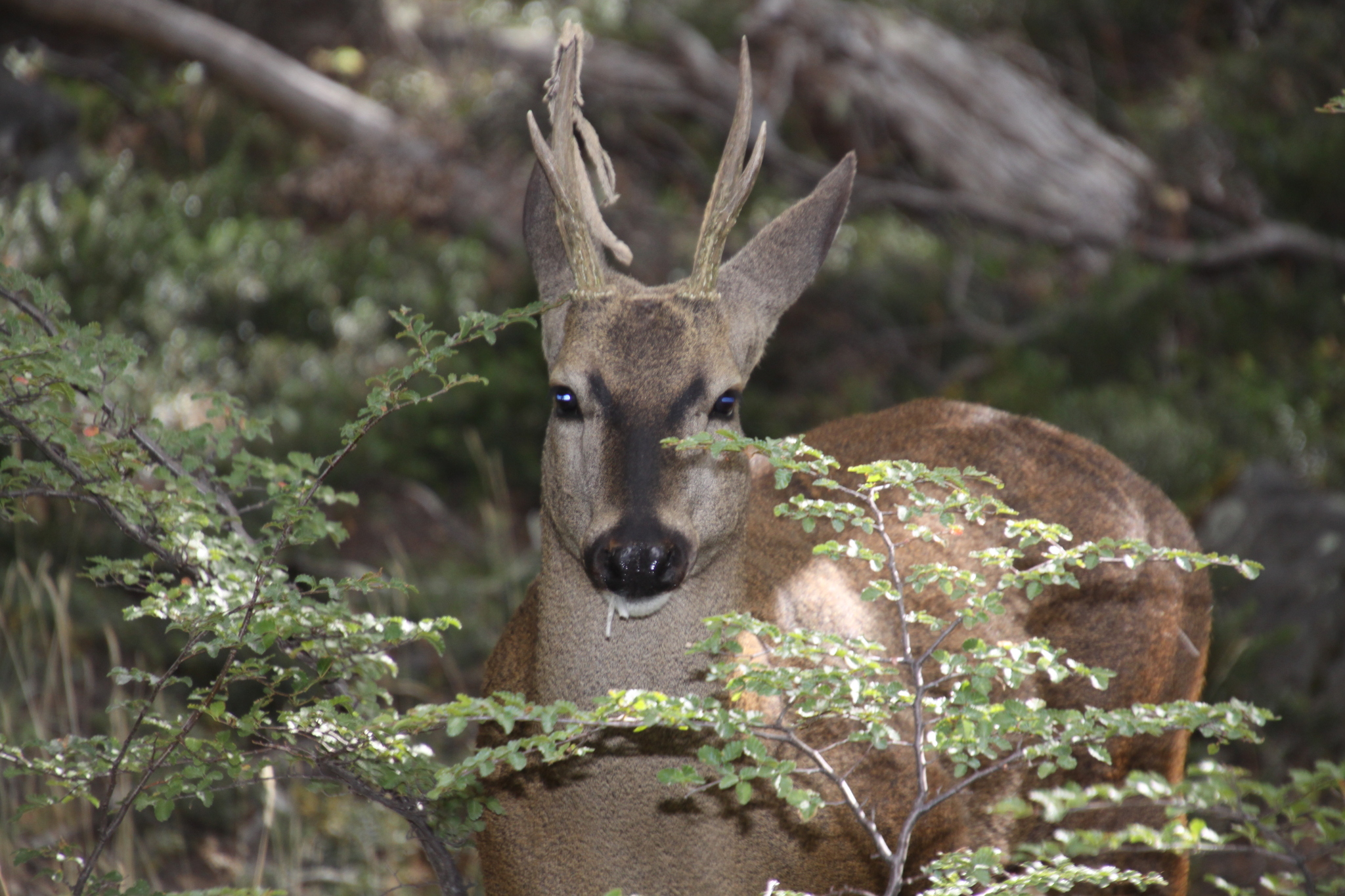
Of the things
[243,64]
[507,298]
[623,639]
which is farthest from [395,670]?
[243,64]

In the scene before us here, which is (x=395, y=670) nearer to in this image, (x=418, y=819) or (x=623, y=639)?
(x=418, y=819)

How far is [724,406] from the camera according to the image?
296 centimetres

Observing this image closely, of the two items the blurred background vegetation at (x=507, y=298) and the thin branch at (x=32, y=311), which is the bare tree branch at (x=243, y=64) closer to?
the blurred background vegetation at (x=507, y=298)

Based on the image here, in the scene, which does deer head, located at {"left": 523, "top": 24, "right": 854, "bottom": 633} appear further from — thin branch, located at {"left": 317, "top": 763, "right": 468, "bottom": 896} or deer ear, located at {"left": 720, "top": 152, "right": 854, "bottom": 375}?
thin branch, located at {"left": 317, "top": 763, "right": 468, "bottom": 896}

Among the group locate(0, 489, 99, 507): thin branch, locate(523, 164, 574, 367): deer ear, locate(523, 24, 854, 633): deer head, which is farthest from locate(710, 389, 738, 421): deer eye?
locate(0, 489, 99, 507): thin branch

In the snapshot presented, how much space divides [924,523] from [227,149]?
851cm

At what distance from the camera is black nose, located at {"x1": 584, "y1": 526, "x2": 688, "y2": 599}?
2.59m

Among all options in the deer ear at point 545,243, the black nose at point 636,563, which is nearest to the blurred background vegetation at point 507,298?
the deer ear at point 545,243

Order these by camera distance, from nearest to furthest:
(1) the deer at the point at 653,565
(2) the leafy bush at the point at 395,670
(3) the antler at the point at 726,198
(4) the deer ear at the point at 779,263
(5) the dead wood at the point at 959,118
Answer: (2) the leafy bush at the point at 395,670 → (1) the deer at the point at 653,565 → (3) the antler at the point at 726,198 → (4) the deer ear at the point at 779,263 → (5) the dead wood at the point at 959,118

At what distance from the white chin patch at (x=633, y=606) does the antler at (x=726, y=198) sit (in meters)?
0.72

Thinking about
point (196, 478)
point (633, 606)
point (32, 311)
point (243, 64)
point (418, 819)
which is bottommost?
point (418, 819)

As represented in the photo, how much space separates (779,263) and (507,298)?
5.82 meters

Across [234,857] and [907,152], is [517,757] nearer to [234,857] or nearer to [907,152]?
[234,857]

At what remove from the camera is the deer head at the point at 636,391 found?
2.67m
